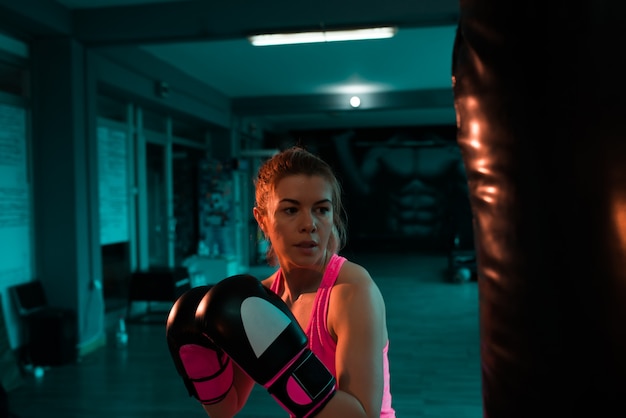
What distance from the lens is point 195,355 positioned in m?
1.08

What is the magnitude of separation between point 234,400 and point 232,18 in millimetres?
3320

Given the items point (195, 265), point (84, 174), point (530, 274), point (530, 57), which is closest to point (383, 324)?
point (530, 274)

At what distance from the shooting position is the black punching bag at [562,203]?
597mm

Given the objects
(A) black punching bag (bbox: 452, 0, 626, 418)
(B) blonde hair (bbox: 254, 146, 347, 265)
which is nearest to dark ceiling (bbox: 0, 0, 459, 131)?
(B) blonde hair (bbox: 254, 146, 347, 265)

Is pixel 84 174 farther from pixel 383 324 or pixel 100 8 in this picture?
pixel 383 324

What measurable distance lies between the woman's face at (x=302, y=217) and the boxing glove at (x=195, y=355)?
215mm

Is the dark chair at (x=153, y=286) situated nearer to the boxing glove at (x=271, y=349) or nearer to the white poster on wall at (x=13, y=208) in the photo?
the white poster on wall at (x=13, y=208)

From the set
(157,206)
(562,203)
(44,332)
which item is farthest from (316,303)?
(157,206)

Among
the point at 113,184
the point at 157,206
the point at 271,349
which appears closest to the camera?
the point at 271,349

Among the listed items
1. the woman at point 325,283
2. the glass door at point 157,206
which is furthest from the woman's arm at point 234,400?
the glass door at point 157,206

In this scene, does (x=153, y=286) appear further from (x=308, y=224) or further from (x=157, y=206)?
(x=308, y=224)

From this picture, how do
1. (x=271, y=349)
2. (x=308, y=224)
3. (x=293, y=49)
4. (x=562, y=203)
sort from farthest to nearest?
(x=293, y=49), (x=308, y=224), (x=271, y=349), (x=562, y=203)

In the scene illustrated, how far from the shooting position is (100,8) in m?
4.07

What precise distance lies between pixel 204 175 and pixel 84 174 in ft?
11.1
